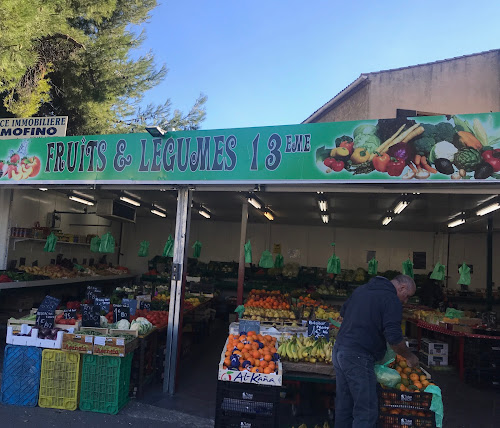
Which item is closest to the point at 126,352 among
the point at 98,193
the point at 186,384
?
the point at 186,384

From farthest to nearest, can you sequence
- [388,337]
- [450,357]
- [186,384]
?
[450,357] → [186,384] → [388,337]

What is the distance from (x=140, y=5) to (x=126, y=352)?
12.3 meters

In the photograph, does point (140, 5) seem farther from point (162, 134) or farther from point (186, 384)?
point (186, 384)

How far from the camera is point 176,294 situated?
20.9ft

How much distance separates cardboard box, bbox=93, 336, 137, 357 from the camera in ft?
17.7

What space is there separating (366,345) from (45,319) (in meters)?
4.33

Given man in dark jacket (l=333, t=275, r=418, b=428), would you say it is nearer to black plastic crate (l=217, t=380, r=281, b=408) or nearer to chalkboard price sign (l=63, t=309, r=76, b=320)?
black plastic crate (l=217, t=380, r=281, b=408)

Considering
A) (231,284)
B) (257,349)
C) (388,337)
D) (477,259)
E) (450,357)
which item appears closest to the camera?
(388,337)

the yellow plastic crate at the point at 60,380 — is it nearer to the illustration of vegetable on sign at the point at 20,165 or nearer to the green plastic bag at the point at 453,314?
the illustration of vegetable on sign at the point at 20,165

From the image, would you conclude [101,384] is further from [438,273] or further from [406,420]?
[438,273]

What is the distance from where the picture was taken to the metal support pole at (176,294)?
6273 millimetres

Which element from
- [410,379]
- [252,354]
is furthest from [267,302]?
[410,379]

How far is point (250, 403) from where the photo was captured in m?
4.23

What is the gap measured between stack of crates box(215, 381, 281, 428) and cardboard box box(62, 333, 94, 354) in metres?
2.14
